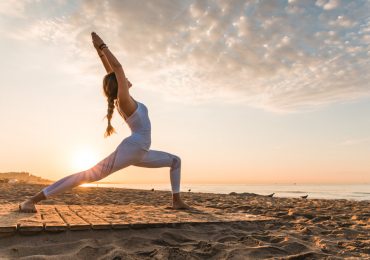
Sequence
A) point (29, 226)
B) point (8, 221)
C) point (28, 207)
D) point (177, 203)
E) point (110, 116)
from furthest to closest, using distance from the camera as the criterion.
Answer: point (177, 203) < point (28, 207) < point (110, 116) < point (8, 221) < point (29, 226)

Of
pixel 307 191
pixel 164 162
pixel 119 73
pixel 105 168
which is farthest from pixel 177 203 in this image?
pixel 307 191

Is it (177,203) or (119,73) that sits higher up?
(119,73)

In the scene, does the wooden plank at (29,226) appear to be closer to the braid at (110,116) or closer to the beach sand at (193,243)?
the beach sand at (193,243)

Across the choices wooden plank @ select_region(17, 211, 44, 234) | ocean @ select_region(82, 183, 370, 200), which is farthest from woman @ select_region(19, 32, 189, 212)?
ocean @ select_region(82, 183, 370, 200)

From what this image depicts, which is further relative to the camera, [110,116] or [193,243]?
[110,116]

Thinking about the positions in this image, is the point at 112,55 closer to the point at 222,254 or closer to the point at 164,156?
the point at 164,156

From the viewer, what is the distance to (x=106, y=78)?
14.2ft

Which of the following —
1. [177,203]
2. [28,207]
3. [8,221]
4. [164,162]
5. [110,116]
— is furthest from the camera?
[177,203]

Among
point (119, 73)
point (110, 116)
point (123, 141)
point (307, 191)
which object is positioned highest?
point (119, 73)

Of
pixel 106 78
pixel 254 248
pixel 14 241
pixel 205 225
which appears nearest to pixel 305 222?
pixel 205 225

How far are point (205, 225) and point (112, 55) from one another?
2437 mm

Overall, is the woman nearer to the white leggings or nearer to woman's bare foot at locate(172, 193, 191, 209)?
the white leggings

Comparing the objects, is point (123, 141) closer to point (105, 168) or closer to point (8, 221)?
point (105, 168)

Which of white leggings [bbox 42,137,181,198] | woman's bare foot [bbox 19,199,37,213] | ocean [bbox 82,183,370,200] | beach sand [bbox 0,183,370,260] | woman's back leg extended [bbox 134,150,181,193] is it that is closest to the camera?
beach sand [bbox 0,183,370,260]
